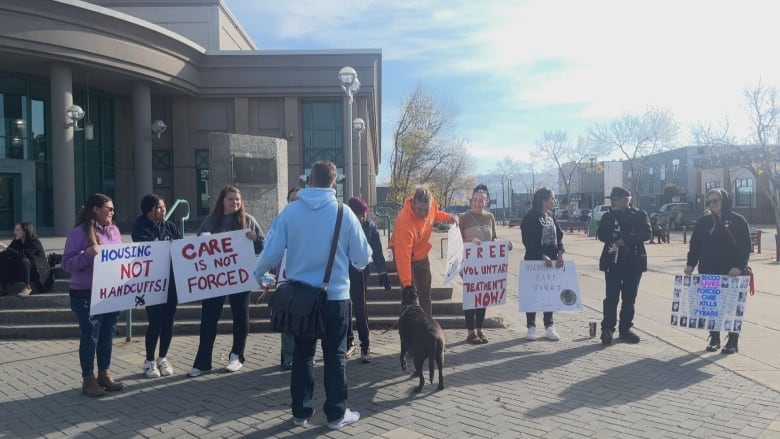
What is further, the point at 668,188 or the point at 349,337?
the point at 668,188

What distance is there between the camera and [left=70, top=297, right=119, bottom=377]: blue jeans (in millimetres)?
5387

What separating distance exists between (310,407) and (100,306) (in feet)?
7.56

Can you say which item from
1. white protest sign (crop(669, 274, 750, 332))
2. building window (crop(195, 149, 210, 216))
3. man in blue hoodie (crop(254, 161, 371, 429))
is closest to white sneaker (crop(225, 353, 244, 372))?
man in blue hoodie (crop(254, 161, 371, 429))

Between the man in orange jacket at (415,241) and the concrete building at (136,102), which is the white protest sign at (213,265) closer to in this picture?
the man in orange jacket at (415,241)

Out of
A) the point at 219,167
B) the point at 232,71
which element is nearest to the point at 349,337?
the point at 219,167

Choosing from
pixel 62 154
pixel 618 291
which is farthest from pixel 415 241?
pixel 62 154

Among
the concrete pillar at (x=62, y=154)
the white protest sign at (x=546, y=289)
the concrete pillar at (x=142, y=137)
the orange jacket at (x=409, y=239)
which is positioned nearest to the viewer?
the orange jacket at (x=409, y=239)

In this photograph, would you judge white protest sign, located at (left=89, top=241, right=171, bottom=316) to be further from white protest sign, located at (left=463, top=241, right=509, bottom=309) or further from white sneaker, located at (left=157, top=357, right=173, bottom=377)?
white protest sign, located at (left=463, top=241, right=509, bottom=309)

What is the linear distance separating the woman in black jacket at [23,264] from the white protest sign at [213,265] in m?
3.71

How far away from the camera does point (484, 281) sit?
7516mm

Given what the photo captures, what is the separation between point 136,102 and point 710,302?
24.0 m

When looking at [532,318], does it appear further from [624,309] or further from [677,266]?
[677,266]

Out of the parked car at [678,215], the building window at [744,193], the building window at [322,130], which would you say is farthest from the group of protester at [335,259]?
the building window at [744,193]

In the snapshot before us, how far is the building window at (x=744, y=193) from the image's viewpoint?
174ft
